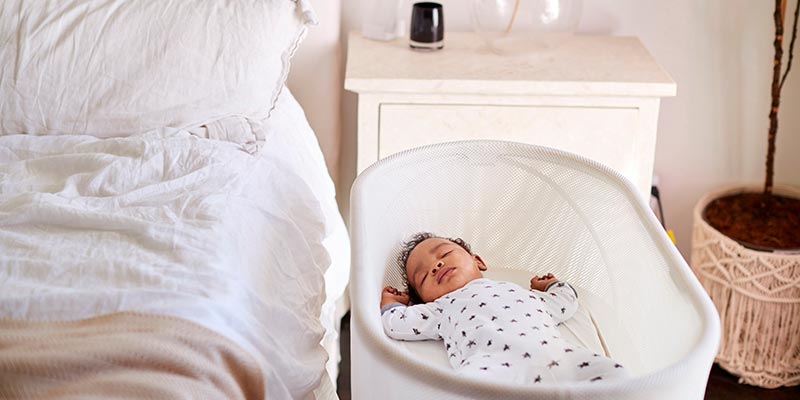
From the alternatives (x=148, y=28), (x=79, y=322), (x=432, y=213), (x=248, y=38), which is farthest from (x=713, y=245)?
(x=79, y=322)

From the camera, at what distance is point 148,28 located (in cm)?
185

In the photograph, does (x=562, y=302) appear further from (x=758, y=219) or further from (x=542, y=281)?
(x=758, y=219)

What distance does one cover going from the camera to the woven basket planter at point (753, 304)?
2139mm

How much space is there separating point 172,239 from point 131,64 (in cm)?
53

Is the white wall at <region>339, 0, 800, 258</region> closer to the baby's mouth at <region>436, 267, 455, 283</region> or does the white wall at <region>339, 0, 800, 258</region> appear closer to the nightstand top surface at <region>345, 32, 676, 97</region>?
the nightstand top surface at <region>345, 32, 676, 97</region>

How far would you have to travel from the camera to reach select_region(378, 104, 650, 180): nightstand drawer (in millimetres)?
2049

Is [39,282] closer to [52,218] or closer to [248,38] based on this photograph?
[52,218]

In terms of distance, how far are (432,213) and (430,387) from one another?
0.77 metres

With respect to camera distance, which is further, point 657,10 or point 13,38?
point 657,10

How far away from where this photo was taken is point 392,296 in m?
1.62

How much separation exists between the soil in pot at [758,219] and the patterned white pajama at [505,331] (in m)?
0.79

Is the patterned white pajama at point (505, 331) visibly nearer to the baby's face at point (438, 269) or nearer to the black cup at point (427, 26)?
the baby's face at point (438, 269)

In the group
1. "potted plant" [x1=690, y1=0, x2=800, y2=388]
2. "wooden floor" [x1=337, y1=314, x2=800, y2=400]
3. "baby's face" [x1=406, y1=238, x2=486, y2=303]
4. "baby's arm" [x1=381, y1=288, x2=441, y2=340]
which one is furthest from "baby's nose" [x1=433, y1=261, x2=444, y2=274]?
"potted plant" [x1=690, y1=0, x2=800, y2=388]

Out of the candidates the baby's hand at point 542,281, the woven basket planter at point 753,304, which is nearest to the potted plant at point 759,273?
the woven basket planter at point 753,304
